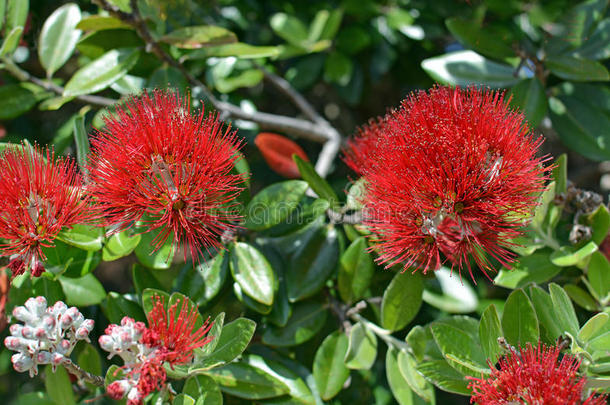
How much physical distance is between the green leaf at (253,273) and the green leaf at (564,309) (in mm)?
746

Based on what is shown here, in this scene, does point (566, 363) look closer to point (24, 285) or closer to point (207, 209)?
point (207, 209)

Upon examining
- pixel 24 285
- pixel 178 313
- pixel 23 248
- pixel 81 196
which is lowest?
pixel 24 285

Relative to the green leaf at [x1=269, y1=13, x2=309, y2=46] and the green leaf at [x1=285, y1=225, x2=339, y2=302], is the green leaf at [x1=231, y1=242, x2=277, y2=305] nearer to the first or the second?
the green leaf at [x1=285, y1=225, x2=339, y2=302]

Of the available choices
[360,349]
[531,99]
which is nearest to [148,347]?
[360,349]

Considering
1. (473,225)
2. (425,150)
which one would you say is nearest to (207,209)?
(425,150)

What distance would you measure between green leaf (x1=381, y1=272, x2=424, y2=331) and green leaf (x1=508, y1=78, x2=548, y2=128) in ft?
2.35

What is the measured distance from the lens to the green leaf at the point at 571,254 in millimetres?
1467

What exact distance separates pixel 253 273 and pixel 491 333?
0.67m

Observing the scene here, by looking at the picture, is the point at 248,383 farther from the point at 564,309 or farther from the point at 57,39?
the point at 57,39

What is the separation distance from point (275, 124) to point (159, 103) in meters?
0.79

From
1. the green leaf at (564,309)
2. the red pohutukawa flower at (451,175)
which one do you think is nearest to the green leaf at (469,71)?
the red pohutukawa flower at (451,175)

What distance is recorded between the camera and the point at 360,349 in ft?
5.07

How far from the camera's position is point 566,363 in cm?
120

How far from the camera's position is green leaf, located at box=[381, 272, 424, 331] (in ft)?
4.89
